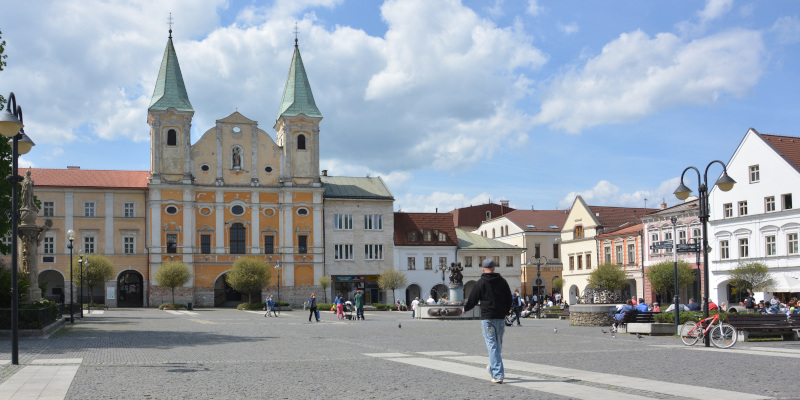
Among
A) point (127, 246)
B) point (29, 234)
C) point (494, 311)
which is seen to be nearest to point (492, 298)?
point (494, 311)

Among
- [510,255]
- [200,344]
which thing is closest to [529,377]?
[200,344]

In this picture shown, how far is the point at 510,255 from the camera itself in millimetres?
81688

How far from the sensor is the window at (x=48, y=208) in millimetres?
69750

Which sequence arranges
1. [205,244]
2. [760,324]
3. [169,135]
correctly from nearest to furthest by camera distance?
[760,324] → [169,135] → [205,244]

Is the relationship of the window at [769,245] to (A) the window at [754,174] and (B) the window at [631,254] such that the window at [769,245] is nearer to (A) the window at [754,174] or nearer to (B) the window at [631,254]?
(A) the window at [754,174]

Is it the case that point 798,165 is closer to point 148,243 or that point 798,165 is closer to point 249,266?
point 249,266

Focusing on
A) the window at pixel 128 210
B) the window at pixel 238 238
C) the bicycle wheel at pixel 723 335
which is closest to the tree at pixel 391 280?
the window at pixel 238 238

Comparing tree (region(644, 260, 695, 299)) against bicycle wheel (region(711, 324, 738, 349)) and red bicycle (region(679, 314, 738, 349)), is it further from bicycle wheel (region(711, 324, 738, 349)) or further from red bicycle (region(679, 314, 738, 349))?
bicycle wheel (region(711, 324, 738, 349))

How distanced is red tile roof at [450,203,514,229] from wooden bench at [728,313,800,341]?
277ft

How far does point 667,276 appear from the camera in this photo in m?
56.5

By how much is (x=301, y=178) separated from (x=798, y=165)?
141 feet

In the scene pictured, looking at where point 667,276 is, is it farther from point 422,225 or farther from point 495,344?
point 495,344

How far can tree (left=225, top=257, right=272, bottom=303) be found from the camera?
217 ft

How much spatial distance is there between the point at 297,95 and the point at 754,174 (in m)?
42.5
